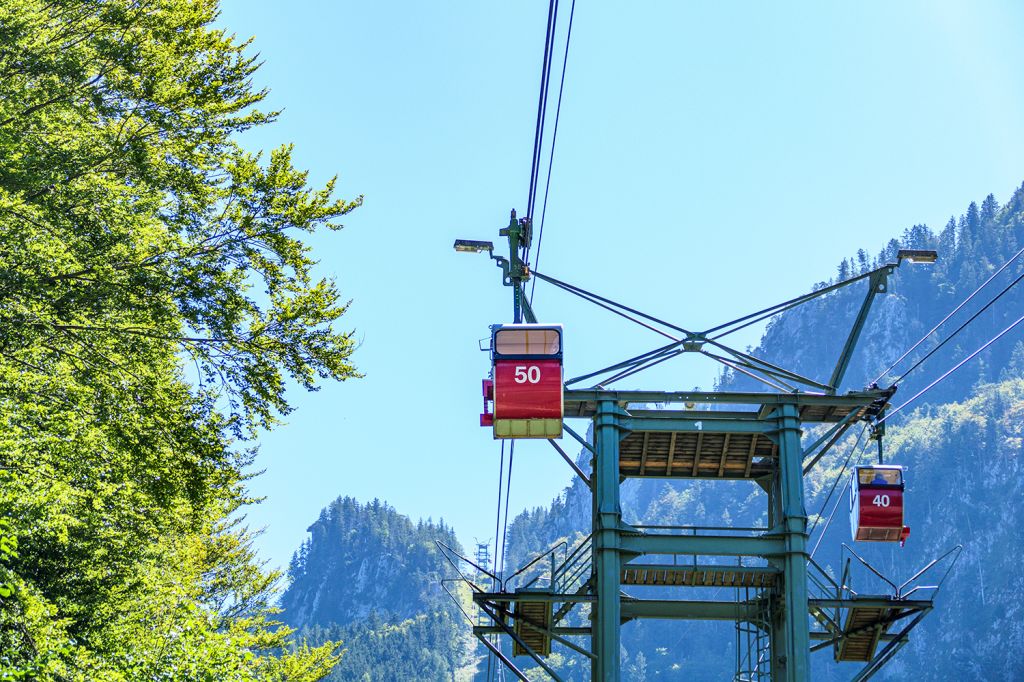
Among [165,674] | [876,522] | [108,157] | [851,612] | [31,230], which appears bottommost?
[165,674]

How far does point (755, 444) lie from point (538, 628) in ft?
18.0

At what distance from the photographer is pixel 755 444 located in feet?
83.7

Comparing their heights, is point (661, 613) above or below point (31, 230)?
below

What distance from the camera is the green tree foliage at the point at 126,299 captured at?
51.9 feet

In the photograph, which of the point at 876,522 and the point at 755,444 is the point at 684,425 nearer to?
Answer: the point at 755,444

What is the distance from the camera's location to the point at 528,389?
18.9m

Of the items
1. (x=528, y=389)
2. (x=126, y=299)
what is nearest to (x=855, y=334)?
(x=528, y=389)

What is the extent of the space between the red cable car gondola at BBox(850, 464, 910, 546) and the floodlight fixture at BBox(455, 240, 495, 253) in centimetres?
850

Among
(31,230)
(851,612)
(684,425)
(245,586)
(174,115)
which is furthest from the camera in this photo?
(245,586)

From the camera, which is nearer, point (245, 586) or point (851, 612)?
point (851, 612)

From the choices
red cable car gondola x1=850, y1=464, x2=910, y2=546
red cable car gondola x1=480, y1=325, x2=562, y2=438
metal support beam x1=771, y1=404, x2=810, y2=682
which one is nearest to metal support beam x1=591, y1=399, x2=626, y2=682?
metal support beam x1=771, y1=404, x2=810, y2=682

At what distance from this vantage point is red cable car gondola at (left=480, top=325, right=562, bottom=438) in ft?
61.8

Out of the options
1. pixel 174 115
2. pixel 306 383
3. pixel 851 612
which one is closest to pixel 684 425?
pixel 851 612

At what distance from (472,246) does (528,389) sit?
549 centimetres
